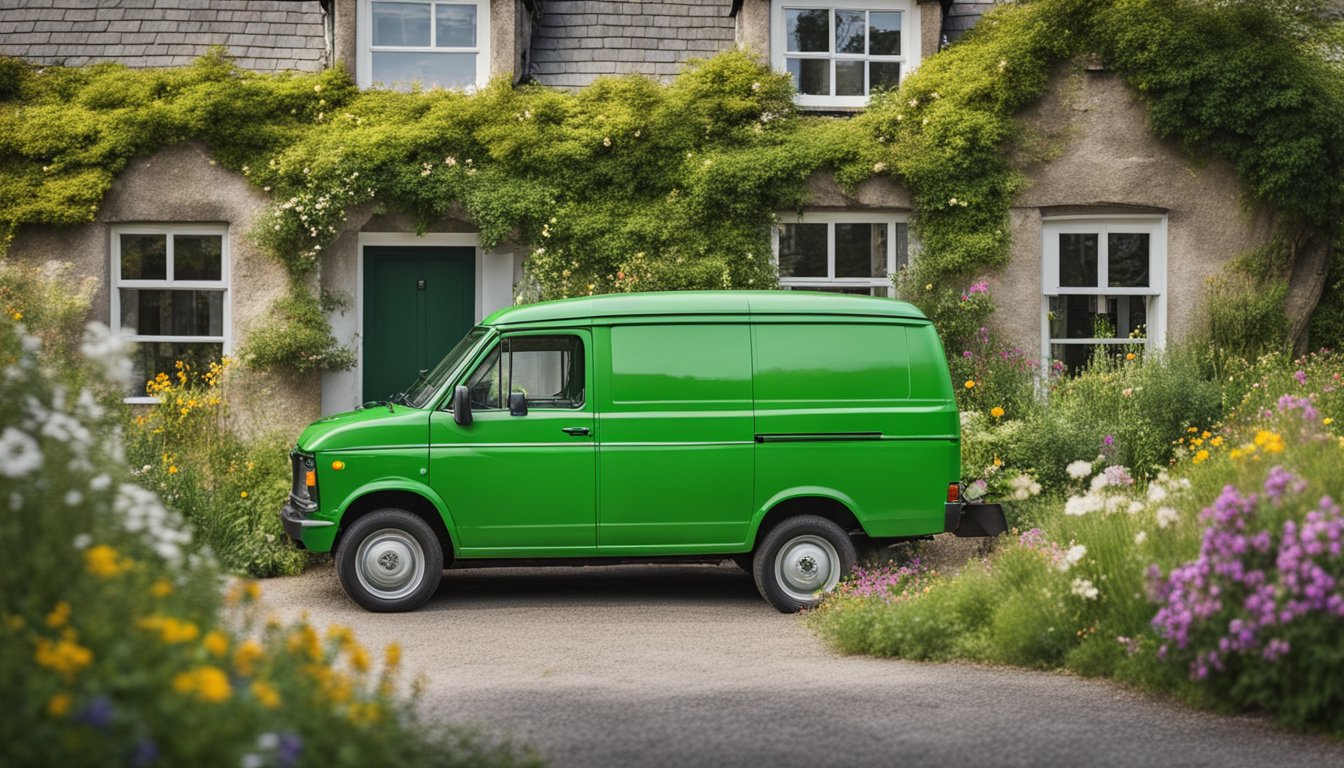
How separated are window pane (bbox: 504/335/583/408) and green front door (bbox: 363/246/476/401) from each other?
4.83 metres

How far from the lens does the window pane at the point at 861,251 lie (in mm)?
15062

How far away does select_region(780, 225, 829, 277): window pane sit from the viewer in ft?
49.1

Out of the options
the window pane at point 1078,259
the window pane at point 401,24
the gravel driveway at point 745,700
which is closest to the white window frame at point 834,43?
the window pane at point 1078,259

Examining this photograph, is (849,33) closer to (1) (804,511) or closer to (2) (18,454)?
(1) (804,511)

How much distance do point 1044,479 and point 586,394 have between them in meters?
4.34

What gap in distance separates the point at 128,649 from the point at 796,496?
22.0 ft

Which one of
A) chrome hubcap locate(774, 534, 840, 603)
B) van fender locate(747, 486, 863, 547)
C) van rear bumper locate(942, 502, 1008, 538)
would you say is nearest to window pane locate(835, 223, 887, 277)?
van rear bumper locate(942, 502, 1008, 538)

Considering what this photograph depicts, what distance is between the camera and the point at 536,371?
33.5 ft

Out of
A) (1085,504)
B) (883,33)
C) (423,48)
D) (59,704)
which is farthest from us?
(883,33)

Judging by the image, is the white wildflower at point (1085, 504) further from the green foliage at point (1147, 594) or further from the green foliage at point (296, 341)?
the green foliage at point (296, 341)

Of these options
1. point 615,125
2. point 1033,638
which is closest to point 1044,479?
point 1033,638

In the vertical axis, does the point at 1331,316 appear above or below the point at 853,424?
above

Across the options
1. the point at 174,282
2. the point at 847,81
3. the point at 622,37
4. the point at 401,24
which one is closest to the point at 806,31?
the point at 847,81

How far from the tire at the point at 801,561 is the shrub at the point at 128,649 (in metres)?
5.16
